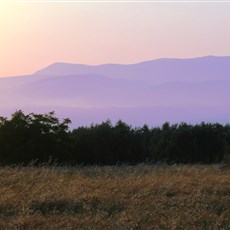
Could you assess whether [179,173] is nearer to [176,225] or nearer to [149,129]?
[176,225]

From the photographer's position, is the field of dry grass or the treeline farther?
the treeline

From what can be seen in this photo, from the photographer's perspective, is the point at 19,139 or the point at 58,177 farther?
the point at 19,139

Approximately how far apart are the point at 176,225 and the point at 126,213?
1004mm

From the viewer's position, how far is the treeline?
25562mm

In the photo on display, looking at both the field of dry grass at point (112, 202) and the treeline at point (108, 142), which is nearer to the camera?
the field of dry grass at point (112, 202)

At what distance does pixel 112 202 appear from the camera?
27.6ft

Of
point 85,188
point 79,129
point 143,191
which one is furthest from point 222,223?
point 79,129

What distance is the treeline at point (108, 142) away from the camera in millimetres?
25562

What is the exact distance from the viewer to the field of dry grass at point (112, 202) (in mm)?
6934

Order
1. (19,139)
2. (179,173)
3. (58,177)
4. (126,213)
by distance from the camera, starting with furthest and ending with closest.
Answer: (19,139), (179,173), (58,177), (126,213)

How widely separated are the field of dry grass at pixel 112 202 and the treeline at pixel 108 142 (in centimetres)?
1373

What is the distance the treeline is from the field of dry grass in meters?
13.7

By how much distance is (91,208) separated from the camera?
8062mm

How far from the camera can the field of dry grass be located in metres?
6.93
